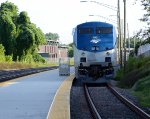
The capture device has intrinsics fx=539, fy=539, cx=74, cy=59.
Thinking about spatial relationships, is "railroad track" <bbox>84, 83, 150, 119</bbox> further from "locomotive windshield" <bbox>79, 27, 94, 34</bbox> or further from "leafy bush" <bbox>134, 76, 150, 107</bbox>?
"locomotive windshield" <bbox>79, 27, 94, 34</bbox>

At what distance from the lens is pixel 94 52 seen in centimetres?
3497

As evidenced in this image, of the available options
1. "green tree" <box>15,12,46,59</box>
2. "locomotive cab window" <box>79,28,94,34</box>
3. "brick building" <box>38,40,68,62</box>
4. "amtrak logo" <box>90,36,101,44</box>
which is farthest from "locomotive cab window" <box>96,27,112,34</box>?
"brick building" <box>38,40,68,62</box>

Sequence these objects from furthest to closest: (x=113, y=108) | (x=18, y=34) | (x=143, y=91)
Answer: (x=18, y=34) < (x=143, y=91) < (x=113, y=108)

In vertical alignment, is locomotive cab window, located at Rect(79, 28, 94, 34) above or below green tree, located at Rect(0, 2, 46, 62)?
below

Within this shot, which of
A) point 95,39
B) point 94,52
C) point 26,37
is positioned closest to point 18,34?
point 26,37

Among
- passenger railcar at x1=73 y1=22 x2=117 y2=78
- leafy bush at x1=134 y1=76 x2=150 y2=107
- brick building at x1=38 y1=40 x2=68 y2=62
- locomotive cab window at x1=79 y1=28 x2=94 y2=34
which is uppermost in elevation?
brick building at x1=38 y1=40 x2=68 y2=62

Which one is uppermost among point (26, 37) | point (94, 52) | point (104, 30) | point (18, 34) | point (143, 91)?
point (18, 34)

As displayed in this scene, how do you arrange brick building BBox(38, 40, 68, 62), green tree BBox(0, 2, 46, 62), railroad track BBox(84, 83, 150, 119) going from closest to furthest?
1. railroad track BBox(84, 83, 150, 119)
2. green tree BBox(0, 2, 46, 62)
3. brick building BBox(38, 40, 68, 62)

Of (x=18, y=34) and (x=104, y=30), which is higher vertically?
(x=18, y=34)

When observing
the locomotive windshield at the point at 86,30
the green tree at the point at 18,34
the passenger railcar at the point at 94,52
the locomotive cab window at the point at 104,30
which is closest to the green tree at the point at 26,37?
the green tree at the point at 18,34

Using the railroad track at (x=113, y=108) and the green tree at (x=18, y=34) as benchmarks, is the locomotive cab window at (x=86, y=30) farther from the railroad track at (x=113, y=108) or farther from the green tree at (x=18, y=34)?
the green tree at (x=18, y=34)

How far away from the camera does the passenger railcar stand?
34.9m

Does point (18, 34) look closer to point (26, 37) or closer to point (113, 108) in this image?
point (26, 37)

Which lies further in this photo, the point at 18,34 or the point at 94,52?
the point at 18,34
